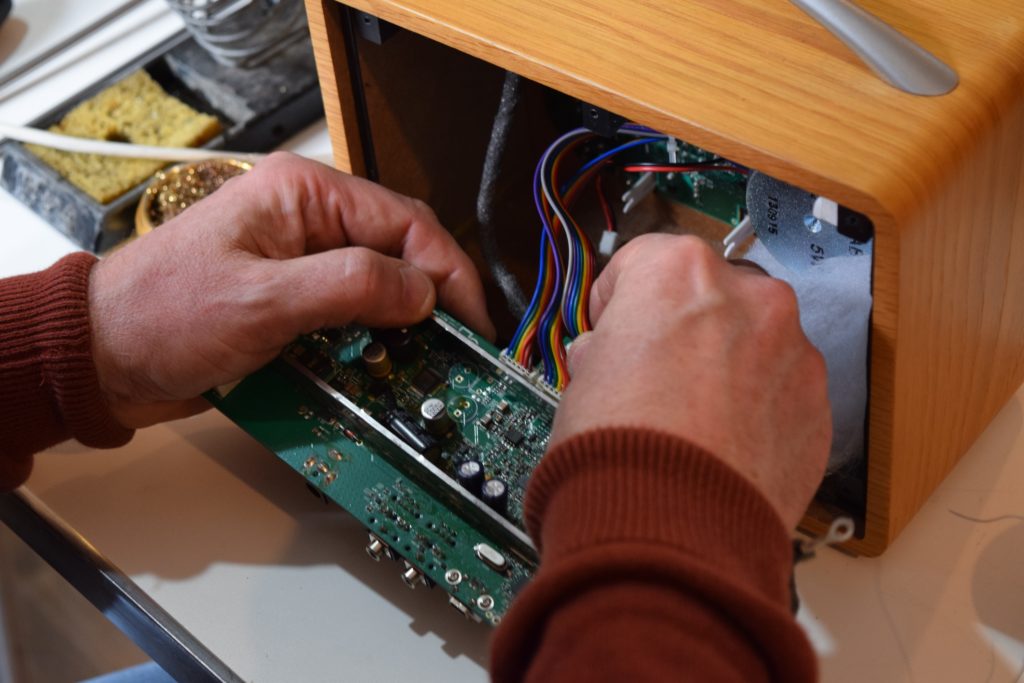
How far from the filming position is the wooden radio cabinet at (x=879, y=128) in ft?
2.13

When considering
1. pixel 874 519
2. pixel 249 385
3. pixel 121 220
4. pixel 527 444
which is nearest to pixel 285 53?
pixel 121 220

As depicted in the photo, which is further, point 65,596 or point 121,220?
point 65,596

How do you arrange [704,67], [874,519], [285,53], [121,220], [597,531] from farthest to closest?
[285,53] → [121,220] → [874,519] → [704,67] → [597,531]

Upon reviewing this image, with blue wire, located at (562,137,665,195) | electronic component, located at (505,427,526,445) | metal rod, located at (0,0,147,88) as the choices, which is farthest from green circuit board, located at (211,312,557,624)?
metal rod, located at (0,0,147,88)

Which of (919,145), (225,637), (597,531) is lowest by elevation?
(225,637)

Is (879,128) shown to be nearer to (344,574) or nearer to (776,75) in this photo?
(776,75)

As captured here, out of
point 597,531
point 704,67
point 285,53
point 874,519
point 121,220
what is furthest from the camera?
point 285,53

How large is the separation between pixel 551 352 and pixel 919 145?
0.35 m

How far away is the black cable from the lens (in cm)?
91

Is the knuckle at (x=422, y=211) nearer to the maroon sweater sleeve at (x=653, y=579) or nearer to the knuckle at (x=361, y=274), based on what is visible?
the knuckle at (x=361, y=274)

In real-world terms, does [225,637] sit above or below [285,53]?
below

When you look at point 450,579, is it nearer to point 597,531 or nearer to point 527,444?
point 527,444

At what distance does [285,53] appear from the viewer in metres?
1.28

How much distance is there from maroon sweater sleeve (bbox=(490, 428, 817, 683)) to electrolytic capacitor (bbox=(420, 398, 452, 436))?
8.2 inches
